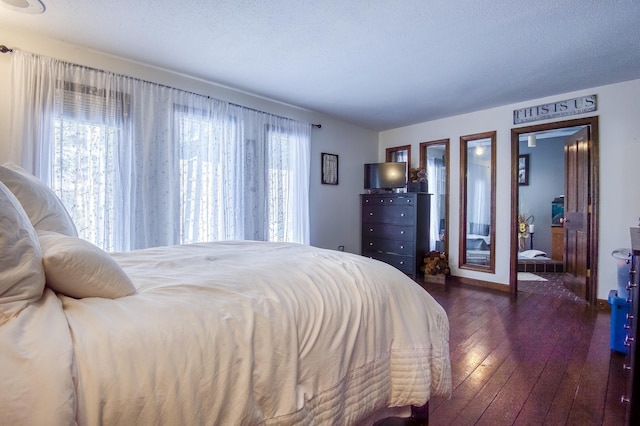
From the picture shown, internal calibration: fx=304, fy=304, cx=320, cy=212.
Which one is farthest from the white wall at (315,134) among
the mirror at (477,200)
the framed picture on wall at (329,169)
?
the mirror at (477,200)

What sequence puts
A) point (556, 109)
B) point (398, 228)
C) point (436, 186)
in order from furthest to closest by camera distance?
point (436, 186), point (398, 228), point (556, 109)

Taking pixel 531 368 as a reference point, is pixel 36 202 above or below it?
above

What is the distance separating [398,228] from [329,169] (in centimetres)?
136

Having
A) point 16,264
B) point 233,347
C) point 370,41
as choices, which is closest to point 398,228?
point 370,41

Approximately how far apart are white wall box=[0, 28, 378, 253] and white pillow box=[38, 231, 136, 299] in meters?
2.22

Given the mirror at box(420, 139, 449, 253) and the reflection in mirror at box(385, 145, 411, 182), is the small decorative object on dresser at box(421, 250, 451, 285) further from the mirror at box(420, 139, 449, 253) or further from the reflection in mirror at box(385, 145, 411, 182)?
the reflection in mirror at box(385, 145, 411, 182)

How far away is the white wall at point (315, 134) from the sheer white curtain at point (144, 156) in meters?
0.09

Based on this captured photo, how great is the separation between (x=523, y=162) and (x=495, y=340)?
17.2 ft

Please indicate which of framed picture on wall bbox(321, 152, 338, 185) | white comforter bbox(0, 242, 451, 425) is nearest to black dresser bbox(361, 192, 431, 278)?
framed picture on wall bbox(321, 152, 338, 185)

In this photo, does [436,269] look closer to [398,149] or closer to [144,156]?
[398,149]

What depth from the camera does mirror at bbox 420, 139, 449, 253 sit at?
4.86 metres

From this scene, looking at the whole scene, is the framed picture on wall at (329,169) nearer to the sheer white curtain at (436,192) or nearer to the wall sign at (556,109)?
the sheer white curtain at (436,192)

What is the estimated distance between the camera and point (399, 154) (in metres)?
5.32

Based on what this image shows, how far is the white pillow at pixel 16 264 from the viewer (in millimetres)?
699
